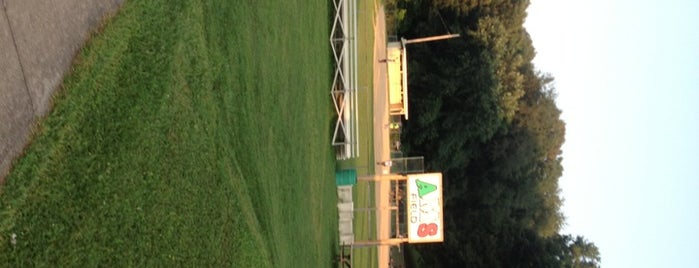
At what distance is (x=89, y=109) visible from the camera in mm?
7086

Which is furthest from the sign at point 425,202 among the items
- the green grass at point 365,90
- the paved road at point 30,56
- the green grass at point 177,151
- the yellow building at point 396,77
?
the paved road at point 30,56

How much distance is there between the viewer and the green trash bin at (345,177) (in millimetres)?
19094

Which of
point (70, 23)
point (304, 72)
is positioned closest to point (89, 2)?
point (70, 23)

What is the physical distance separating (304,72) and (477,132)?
21.3 m

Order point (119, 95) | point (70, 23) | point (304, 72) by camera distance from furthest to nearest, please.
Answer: point (304, 72)
point (119, 95)
point (70, 23)

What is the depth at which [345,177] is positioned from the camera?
19.2 m

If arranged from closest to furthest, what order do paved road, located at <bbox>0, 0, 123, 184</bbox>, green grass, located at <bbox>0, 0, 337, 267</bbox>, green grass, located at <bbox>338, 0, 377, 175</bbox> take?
paved road, located at <bbox>0, 0, 123, 184</bbox>, green grass, located at <bbox>0, 0, 337, 267</bbox>, green grass, located at <bbox>338, 0, 377, 175</bbox>

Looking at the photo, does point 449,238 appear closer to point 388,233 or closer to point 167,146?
point 388,233

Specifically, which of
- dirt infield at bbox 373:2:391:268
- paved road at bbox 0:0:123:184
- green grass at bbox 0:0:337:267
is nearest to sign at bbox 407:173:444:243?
dirt infield at bbox 373:2:391:268

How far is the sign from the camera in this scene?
20172 mm

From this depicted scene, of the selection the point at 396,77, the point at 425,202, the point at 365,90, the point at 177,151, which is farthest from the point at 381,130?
the point at 177,151

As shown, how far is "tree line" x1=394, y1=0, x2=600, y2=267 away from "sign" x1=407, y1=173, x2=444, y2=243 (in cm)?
1422

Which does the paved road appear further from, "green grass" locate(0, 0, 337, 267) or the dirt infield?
the dirt infield

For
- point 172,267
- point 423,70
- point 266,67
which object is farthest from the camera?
point 423,70
